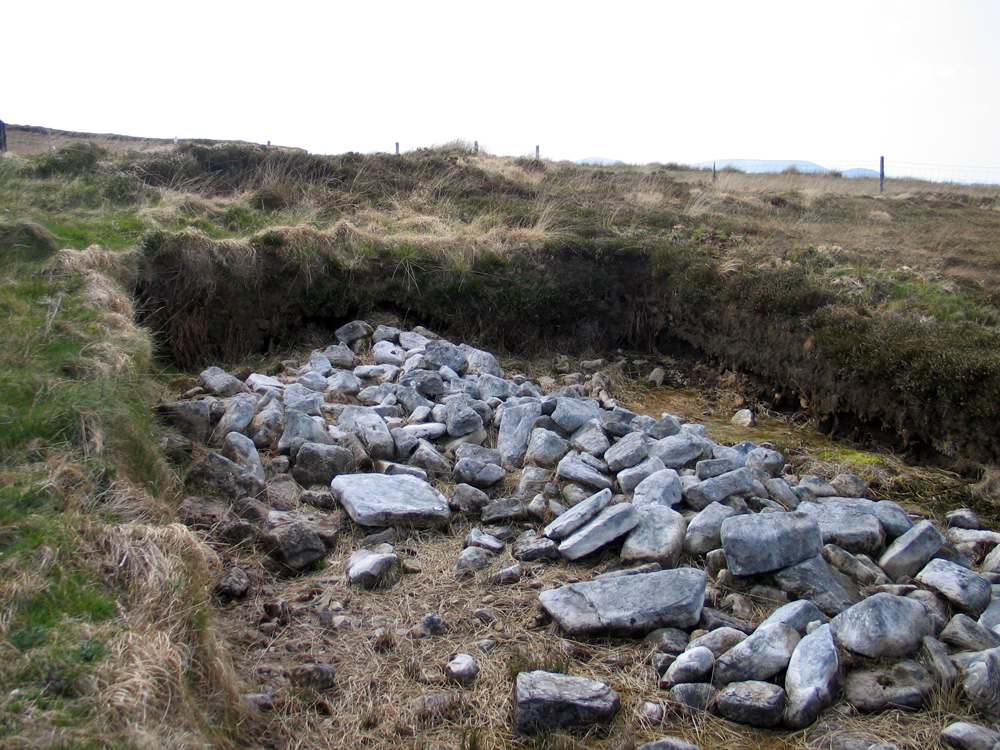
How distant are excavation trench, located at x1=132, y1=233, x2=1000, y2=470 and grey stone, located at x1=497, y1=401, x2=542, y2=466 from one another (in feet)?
8.23

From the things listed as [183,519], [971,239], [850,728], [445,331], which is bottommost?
[850,728]

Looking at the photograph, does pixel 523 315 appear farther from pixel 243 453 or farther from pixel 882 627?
pixel 882 627

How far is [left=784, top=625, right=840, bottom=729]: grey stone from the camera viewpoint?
2590 mm

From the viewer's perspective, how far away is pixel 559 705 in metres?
2.55

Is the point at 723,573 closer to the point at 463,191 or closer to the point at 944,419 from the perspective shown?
the point at 944,419

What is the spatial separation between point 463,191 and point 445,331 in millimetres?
3504

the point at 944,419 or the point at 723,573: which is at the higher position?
the point at 944,419

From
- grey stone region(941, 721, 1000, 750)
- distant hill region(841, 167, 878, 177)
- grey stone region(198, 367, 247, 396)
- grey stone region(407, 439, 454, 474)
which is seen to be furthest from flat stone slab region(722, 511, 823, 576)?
distant hill region(841, 167, 878, 177)

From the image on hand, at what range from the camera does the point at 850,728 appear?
8.32 ft

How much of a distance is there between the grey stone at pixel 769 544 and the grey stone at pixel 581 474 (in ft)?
3.21

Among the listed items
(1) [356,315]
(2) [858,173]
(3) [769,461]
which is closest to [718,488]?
(3) [769,461]

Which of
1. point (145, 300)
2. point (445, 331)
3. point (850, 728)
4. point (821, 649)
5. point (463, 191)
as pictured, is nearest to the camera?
point (850, 728)

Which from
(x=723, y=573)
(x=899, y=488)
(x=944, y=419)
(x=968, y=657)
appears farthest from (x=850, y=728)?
(x=944, y=419)

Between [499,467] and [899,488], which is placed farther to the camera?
[899,488]
